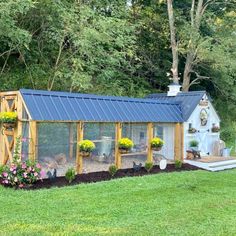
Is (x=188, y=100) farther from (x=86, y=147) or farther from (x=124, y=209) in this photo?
(x=124, y=209)

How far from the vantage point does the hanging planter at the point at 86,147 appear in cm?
902

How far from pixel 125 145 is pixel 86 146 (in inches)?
53.2

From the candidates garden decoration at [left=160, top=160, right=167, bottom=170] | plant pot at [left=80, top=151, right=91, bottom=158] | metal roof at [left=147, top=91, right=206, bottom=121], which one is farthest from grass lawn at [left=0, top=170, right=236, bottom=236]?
metal roof at [left=147, top=91, right=206, bottom=121]

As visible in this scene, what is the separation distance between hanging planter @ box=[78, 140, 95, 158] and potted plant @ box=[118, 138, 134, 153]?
1069 mm

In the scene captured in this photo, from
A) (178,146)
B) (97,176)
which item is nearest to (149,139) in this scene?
(178,146)

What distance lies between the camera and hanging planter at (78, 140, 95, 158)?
29.6ft

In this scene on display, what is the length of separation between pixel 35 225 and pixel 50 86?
9.48m

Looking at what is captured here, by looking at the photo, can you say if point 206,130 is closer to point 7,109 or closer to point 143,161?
point 143,161

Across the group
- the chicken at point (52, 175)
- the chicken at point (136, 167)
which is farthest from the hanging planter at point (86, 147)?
the chicken at point (136, 167)

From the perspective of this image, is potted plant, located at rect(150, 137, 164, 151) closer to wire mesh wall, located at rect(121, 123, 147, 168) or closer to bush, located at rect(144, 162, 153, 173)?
wire mesh wall, located at rect(121, 123, 147, 168)

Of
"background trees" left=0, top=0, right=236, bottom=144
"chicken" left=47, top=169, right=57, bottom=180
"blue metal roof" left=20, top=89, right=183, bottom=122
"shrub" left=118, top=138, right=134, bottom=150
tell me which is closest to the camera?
"chicken" left=47, top=169, right=57, bottom=180

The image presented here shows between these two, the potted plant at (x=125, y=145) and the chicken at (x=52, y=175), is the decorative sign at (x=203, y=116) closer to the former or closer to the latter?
the potted plant at (x=125, y=145)

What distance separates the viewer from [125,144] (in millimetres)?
9914

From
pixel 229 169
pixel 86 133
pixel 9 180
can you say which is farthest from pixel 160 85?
pixel 9 180
